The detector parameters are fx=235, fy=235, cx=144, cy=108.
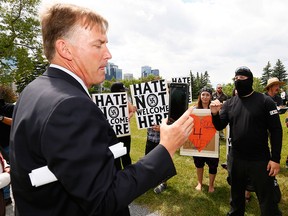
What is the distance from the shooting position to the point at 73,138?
1039mm

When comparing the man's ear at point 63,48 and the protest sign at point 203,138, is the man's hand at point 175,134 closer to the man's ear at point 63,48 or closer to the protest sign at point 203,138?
the man's ear at point 63,48

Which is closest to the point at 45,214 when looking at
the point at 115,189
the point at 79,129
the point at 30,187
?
the point at 30,187

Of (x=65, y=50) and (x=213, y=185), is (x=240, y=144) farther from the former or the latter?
(x=65, y=50)

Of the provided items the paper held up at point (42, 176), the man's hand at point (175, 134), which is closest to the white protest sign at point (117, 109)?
the man's hand at point (175, 134)

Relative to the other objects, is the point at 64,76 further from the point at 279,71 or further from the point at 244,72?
the point at 279,71

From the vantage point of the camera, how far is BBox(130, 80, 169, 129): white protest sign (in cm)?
518

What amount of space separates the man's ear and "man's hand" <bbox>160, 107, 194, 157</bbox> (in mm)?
717

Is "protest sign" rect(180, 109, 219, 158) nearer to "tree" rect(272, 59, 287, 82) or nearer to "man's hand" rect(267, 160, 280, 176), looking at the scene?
"man's hand" rect(267, 160, 280, 176)

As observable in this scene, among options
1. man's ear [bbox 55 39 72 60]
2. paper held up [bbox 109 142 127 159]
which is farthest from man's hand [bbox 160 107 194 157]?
man's ear [bbox 55 39 72 60]

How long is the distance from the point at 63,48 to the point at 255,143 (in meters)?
3.36

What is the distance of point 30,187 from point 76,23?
0.95 m

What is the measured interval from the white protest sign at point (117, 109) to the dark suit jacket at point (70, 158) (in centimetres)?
437

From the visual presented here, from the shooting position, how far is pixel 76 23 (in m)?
1.37

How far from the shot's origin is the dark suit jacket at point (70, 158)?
104cm
